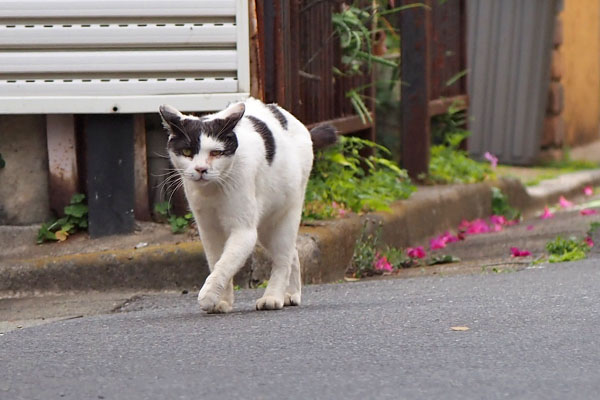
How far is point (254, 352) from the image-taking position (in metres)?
4.23

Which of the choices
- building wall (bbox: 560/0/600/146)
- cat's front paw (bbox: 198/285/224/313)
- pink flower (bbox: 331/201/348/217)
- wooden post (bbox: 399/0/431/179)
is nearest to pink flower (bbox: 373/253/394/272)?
pink flower (bbox: 331/201/348/217)

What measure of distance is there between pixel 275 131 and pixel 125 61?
1501mm

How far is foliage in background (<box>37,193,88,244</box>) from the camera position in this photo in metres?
6.84

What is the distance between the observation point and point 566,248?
734cm

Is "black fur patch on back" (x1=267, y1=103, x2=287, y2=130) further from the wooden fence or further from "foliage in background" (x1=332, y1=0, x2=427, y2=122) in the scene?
"foliage in background" (x1=332, y1=0, x2=427, y2=122)

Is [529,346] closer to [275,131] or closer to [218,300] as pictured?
[218,300]

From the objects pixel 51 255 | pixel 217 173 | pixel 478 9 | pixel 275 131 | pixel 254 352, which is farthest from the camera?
pixel 478 9

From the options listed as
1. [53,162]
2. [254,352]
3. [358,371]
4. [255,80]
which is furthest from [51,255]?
[358,371]

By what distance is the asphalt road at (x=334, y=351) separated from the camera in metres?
3.71

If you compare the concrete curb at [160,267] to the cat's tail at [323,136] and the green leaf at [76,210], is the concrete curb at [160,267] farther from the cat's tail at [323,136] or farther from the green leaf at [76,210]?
the cat's tail at [323,136]

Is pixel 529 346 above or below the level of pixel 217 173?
below

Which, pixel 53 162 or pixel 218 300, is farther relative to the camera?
pixel 53 162

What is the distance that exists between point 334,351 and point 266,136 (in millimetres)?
1489

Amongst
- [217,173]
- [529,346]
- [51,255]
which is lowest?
[51,255]
